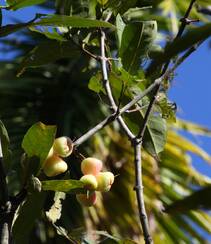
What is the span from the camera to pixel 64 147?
31.2 inches

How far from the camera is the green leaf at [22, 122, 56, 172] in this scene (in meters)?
0.79

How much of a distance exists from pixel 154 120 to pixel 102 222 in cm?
253

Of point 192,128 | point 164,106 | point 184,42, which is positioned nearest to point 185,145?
point 192,128

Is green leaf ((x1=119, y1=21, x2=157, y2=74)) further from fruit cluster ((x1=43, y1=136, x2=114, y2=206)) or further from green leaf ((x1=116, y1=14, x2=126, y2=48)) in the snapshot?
fruit cluster ((x1=43, y1=136, x2=114, y2=206))

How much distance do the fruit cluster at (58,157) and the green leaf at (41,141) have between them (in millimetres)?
11

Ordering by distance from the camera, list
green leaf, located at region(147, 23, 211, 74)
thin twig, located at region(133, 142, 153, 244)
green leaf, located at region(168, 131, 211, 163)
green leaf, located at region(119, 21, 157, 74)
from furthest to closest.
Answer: green leaf, located at region(168, 131, 211, 163) < green leaf, located at region(119, 21, 157, 74) < thin twig, located at region(133, 142, 153, 244) < green leaf, located at region(147, 23, 211, 74)

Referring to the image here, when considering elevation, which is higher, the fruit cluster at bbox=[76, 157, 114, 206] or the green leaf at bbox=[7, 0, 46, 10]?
the green leaf at bbox=[7, 0, 46, 10]

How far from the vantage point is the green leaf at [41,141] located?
79 centimetres

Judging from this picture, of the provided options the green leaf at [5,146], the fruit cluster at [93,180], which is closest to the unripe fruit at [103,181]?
the fruit cluster at [93,180]

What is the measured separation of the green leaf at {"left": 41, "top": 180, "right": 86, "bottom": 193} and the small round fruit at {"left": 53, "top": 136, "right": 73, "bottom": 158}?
38 millimetres

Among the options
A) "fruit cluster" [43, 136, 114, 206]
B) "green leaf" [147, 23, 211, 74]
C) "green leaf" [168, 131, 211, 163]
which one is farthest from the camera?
"green leaf" [168, 131, 211, 163]

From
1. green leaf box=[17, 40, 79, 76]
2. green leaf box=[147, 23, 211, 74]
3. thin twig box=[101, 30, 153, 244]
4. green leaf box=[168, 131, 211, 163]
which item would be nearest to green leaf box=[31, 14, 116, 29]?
thin twig box=[101, 30, 153, 244]

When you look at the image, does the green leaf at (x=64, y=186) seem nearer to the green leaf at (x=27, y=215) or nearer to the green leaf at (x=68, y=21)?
the green leaf at (x=27, y=215)

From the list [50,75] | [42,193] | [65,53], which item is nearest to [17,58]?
[50,75]
